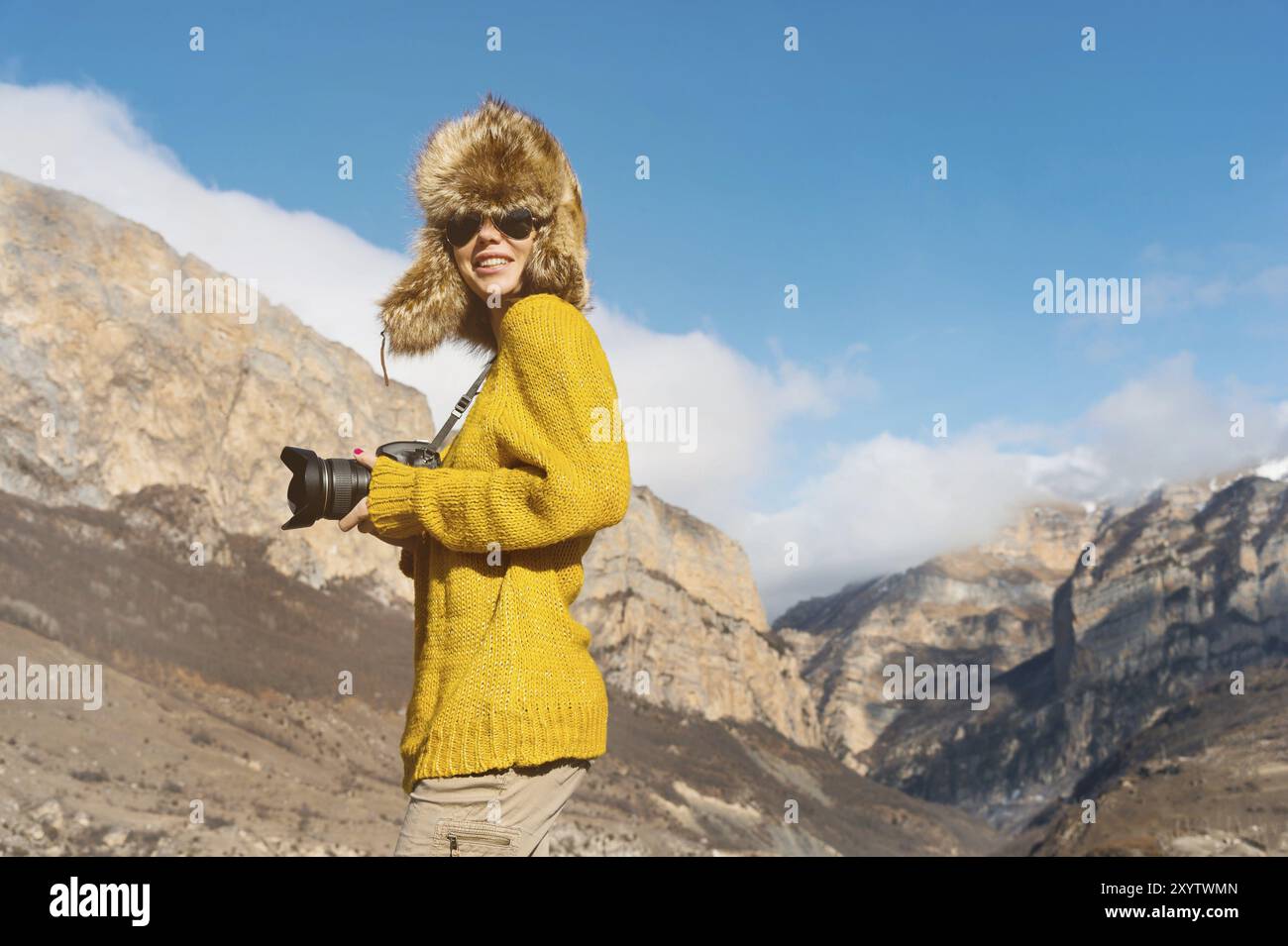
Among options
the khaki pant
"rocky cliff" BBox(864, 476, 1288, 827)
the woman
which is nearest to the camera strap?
the woman

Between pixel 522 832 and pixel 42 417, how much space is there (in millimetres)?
81165

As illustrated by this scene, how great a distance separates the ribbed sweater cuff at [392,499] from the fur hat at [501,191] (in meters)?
0.71

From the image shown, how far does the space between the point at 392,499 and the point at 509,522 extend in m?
0.48

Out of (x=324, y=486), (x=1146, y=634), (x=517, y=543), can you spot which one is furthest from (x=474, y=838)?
(x=1146, y=634)

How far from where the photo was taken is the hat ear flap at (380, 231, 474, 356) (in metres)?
3.88

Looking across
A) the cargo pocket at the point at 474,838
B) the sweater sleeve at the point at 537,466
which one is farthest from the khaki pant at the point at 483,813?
the sweater sleeve at the point at 537,466

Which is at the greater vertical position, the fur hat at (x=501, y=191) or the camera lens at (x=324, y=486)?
the fur hat at (x=501, y=191)

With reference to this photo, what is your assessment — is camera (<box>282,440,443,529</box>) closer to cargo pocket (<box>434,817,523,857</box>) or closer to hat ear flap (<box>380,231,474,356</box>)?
hat ear flap (<box>380,231,474,356</box>)

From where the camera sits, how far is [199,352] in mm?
87750

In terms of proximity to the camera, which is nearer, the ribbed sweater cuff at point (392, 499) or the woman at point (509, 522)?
the woman at point (509, 522)

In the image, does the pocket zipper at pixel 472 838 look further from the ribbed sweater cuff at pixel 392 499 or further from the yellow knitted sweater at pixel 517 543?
the ribbed sweater cuff at pixel 392 499

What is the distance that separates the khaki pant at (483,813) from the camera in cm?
299
